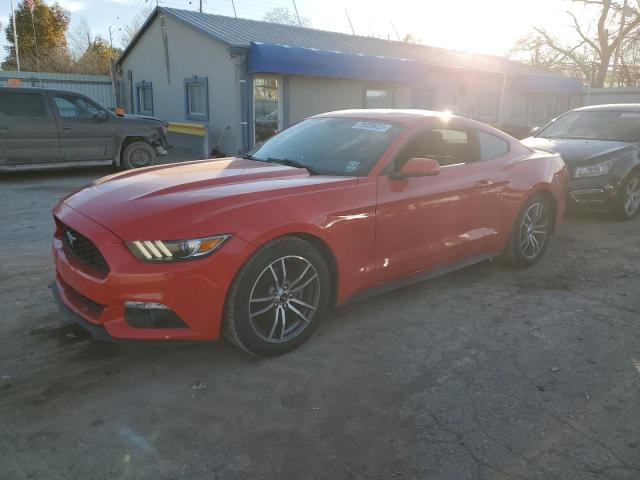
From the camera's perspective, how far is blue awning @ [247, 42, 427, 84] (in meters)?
12.6

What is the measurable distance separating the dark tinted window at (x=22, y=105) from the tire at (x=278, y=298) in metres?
8.88

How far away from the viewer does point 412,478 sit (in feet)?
7.32

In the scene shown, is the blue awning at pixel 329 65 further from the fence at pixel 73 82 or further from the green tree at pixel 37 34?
the green tree at pixel 37 34

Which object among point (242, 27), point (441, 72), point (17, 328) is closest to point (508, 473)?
point (17, 328)

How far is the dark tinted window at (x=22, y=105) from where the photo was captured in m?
9.59

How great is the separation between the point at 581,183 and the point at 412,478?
600 centimetres

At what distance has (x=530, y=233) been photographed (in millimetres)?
5090

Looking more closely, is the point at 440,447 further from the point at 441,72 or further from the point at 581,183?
the point at 441,72

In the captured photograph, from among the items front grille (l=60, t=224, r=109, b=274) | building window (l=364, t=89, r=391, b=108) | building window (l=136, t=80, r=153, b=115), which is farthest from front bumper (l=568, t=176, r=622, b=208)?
building window (l=136, t=80, r=153, b=115)

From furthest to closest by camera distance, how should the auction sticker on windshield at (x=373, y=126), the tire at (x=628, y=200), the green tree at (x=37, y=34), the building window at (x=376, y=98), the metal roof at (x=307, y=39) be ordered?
1. the green tree at (x=37, y=34)
2. the building window at (x=376, y=98)
3. the metal roof at (x=307, y=39)
4. the tire at (x=628, y=200)
5. the auction sticker on windshield at (x=373, y=126)

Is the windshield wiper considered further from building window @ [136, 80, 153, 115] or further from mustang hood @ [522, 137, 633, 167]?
building window @ [136, 80, 153, 115]

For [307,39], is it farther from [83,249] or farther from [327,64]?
[83,249]

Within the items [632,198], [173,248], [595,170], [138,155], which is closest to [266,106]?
[138,155]

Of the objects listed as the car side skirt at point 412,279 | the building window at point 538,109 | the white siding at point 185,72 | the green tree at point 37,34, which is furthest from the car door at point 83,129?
the green tree at point 37,34
